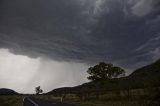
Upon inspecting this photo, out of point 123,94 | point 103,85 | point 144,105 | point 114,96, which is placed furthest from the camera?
point 103,85

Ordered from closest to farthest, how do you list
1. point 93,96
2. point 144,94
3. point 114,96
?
point 144,94 < point 114,96 < point 93,96

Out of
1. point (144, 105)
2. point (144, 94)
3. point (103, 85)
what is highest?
point (103, 85)

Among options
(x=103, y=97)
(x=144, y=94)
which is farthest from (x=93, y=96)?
(x=144, y=94)

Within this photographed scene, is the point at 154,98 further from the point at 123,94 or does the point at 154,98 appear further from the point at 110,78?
the point at 110,78

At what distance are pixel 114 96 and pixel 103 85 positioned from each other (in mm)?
48689

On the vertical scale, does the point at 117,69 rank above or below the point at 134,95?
above

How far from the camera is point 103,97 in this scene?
184 feet

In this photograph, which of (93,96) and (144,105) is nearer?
(144,105)

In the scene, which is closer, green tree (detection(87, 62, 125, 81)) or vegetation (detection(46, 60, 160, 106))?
vegetation (detection(46, 60, 160, 106))

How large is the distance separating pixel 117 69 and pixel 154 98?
232ft

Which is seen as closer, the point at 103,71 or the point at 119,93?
the point at 119,93

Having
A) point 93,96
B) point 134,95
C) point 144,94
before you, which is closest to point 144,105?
point 144,94

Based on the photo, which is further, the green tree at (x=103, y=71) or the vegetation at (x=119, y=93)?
the green tree at (x=103, y=71)

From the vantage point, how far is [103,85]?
100m
